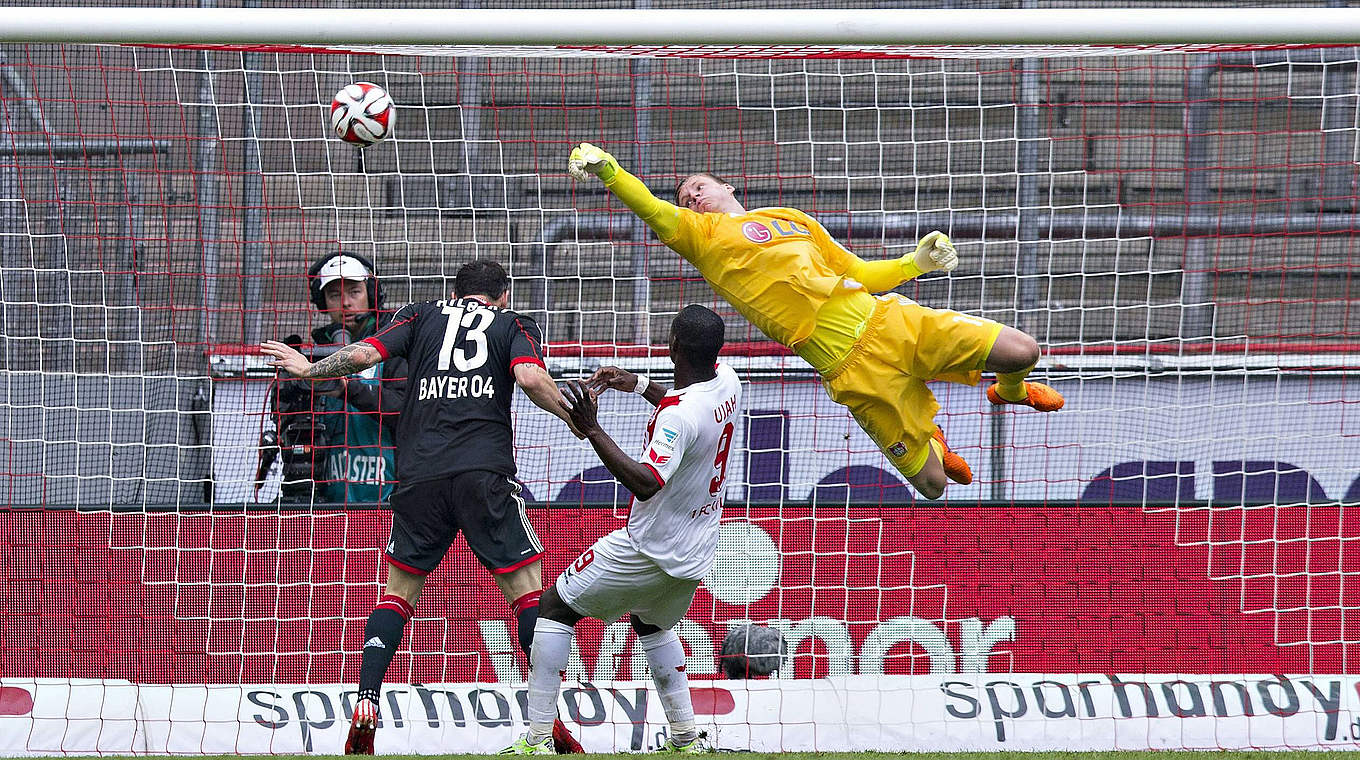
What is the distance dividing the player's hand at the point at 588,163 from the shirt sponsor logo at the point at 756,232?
746 millimetres

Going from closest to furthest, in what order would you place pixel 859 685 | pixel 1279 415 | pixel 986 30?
1. pixel 986 30
2. pixel 859 685
3. pixel 1279 415

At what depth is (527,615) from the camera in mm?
6082

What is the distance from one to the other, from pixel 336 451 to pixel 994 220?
14.9 ft

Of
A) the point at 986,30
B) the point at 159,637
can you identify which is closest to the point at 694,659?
the point at 159,637

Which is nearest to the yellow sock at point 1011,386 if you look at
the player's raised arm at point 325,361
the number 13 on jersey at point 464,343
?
the number 13 on jersey at point 464,343

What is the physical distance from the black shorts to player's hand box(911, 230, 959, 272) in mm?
→ 2141

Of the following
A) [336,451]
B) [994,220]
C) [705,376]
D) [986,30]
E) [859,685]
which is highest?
[986,30]

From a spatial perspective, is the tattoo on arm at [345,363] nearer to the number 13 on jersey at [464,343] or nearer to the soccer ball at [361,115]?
the number 13 on jersey at [464,343]

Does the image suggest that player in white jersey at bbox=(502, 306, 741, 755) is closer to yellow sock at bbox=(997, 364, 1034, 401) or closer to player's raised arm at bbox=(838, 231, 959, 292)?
player's raised arm at bbox=(838, 231, 959, 292)

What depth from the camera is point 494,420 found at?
20.3ft

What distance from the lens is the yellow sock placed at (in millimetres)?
5988

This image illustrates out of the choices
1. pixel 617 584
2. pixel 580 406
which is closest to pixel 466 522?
pixel 617 584

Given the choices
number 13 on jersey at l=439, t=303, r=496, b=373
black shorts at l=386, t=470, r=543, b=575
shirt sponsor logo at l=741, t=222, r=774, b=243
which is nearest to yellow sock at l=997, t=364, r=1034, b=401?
shirt sponsor logo at l=741, t=222, r=774, b=243

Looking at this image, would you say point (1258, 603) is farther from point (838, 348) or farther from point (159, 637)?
point (159, 637)
